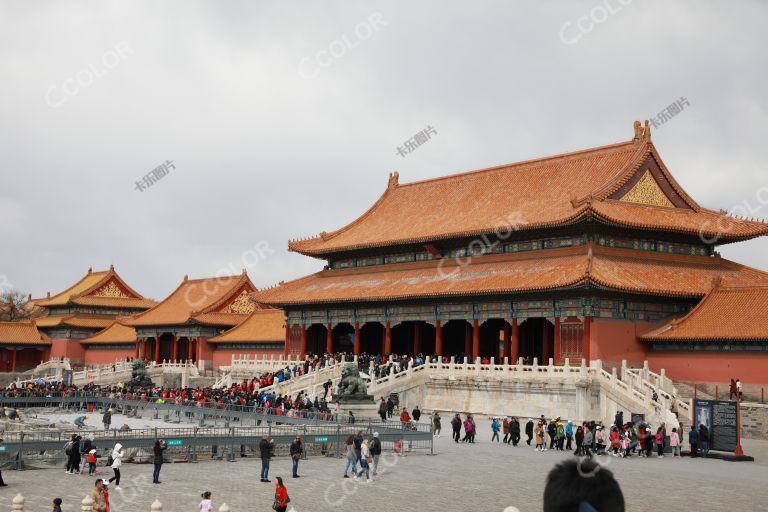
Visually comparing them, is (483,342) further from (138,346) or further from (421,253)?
(138,346)

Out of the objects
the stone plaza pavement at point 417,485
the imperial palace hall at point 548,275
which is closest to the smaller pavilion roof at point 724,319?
the imperial palace hall at point 548,275

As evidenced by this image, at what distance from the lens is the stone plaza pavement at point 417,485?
20.8 metres

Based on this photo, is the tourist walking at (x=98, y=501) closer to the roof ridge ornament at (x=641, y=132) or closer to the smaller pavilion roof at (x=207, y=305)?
the roof ridge ornament at (x=641, y=132)

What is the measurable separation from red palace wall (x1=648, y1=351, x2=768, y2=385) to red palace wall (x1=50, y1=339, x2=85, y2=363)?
62874 mm

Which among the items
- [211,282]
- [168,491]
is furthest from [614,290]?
[211,282]

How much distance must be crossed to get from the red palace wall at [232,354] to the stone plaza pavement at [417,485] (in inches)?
1592

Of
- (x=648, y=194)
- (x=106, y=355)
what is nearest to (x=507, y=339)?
(x=648, y=194)

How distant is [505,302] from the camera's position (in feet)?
163

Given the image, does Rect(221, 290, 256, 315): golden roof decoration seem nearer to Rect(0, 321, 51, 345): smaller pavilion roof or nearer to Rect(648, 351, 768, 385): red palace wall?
Rect(0, 321, 51, 345): smaller pavilion roof

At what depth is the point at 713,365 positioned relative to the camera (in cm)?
4194

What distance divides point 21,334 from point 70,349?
477 cm

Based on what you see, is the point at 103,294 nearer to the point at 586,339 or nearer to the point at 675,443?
the point at 586,339

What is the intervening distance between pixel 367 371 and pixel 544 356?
9581mm

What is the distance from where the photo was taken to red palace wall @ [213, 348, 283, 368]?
7044cm
